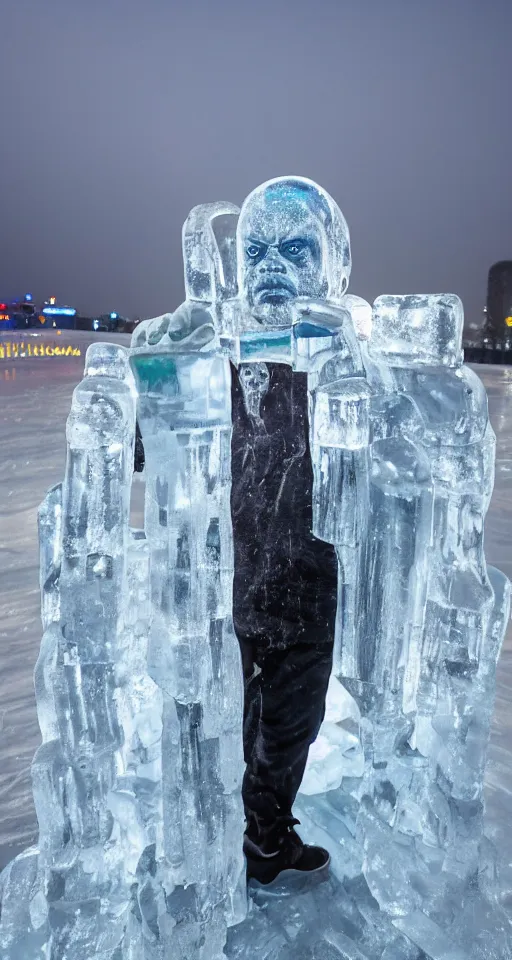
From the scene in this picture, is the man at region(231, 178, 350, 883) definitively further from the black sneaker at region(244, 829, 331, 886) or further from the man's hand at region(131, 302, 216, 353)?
the man's hand at region(131, 302, 216, 353)

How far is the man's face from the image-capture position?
1453 millimetres

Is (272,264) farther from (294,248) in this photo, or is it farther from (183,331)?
(183,331)

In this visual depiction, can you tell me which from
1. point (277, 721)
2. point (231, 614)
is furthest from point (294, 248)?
point (277, 721)

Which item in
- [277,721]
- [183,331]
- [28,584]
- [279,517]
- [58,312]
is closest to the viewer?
[183,331]

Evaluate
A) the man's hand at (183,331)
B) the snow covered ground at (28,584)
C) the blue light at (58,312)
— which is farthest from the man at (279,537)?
the blue light at (58,312)

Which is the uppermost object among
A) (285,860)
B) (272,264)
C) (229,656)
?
(272,264)

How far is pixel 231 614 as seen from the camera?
4.79 feet

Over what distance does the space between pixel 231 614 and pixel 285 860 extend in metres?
0.70

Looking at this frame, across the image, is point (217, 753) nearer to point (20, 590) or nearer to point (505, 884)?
point (505, 884)

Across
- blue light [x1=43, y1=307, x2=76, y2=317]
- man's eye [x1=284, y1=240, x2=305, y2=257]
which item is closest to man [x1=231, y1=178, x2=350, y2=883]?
man's eye [x1=284, y1=240, x2=305, y2=257]

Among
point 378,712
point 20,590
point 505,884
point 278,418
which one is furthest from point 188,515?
point 20,590

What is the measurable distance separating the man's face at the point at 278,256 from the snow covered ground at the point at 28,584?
156cm

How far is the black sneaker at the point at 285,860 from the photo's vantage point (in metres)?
1.68

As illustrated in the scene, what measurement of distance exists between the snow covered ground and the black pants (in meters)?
0.64
